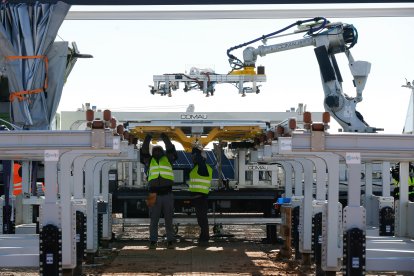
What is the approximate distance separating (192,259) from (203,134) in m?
3.31

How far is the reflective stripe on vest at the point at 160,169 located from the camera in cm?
1409

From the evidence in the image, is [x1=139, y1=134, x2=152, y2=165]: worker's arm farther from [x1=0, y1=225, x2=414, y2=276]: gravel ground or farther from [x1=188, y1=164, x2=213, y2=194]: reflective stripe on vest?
[x1=0, y1=225, x2=414, y2=276]: gravel ground

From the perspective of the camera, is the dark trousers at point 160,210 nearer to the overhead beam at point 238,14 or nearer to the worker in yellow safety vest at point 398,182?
the overhead beam at point 238,14

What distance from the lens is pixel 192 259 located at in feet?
41.8

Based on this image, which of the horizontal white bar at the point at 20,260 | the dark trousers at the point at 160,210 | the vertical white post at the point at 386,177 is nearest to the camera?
the horizontal white bar at the point at 20,260

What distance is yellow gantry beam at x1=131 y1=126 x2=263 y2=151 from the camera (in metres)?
13.9

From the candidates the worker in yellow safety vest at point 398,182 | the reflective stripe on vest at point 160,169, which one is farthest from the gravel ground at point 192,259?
the worker in yellow safety vest at point 398,182

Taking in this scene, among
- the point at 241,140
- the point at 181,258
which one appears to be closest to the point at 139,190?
the point at 241,140

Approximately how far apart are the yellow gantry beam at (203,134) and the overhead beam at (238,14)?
5.67 ft

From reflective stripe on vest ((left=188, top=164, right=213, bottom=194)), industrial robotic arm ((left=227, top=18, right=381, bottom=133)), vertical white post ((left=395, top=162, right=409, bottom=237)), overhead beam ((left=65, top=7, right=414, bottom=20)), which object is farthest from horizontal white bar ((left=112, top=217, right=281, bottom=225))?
vertical white post ((left=395, top=162, right=409, bottom=237))

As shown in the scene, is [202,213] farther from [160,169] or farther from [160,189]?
[160,169]

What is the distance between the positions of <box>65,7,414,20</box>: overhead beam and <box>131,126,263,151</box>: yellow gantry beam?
173 cm

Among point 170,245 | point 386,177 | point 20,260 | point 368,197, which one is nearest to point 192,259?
point 170,245

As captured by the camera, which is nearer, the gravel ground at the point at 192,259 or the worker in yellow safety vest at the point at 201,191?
the gravel ground at the point at 192,259
